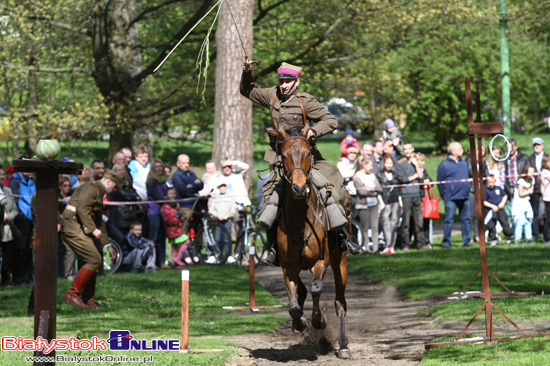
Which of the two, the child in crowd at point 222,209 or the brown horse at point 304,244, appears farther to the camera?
the child in crowd at point 222,209

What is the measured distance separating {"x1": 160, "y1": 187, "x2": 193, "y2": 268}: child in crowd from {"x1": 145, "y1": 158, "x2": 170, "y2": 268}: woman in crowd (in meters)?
0.13

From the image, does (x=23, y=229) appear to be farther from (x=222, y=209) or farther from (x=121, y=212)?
(x=222, y=209)

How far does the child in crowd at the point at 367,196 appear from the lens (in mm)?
20844

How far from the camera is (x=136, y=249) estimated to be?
18.9 meters

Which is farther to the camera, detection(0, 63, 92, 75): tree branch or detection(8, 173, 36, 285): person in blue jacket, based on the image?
detection(0, 63, 92, 75): tree branch

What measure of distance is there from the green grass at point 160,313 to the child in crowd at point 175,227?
98cm

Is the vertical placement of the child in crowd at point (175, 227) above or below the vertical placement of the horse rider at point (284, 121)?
below

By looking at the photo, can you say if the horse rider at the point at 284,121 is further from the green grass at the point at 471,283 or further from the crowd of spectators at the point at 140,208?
the crowd of spectators at the point at 140,208

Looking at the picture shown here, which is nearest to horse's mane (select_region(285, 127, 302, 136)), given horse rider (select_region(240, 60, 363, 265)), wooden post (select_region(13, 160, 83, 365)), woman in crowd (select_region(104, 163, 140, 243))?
horse rider (select_region(240, 60, 363, 265))

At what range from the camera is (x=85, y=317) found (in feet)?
45.0

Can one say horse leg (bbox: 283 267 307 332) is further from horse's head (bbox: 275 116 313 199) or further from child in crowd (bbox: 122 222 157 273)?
child in crowd (bbox: 122 222 157 273)

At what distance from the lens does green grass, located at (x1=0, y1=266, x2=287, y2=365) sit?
11.3 m

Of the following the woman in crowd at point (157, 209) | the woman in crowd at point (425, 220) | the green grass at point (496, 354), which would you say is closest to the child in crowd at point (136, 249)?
the woman in crowd at point (157, 209)

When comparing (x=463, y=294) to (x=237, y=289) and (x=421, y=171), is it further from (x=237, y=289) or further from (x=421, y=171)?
(x=421, y=171)
